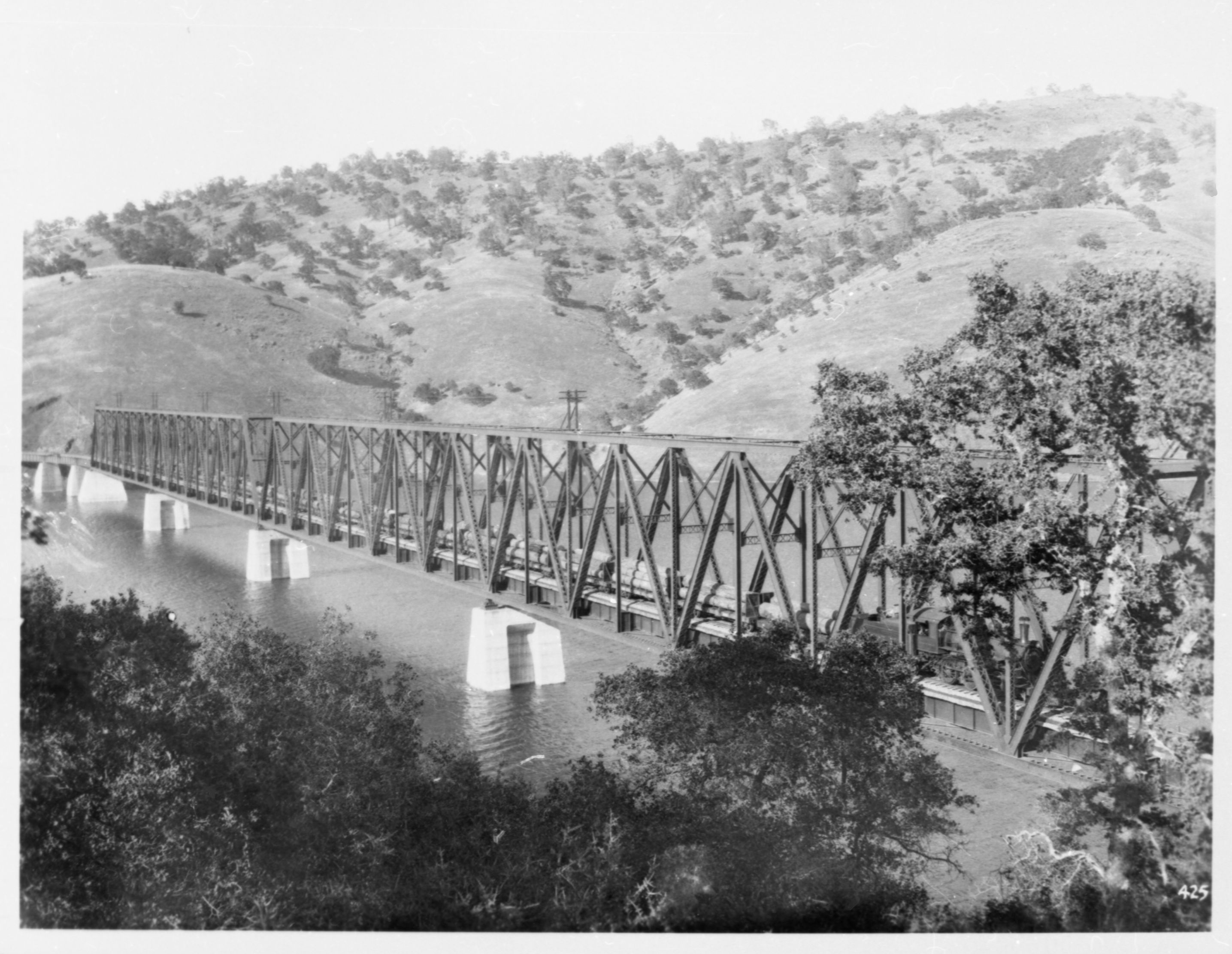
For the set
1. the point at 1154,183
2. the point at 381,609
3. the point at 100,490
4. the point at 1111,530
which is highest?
the point at 1154,183

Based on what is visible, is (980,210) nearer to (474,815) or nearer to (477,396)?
(477,396)

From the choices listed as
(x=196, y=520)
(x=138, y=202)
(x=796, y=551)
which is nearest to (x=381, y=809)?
(x=796, y=551)

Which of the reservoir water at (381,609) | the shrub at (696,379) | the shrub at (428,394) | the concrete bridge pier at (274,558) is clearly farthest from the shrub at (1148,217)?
the shrub at (428,394)

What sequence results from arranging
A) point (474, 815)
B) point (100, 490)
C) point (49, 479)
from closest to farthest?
point (474, 815) < point (100, 490) < point (49, 479)

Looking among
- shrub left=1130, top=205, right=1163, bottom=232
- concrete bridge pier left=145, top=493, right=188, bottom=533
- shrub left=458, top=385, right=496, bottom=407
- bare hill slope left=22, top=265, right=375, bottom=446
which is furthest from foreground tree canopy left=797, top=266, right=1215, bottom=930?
shrub left=458, top=385, right=496, bottom=407

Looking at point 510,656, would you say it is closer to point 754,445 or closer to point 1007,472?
point 754,445

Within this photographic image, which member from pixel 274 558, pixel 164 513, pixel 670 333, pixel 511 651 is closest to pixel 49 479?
pixel 164 513

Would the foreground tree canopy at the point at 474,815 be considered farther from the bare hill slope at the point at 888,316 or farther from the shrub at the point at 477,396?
the shrub at the point at 477,396
